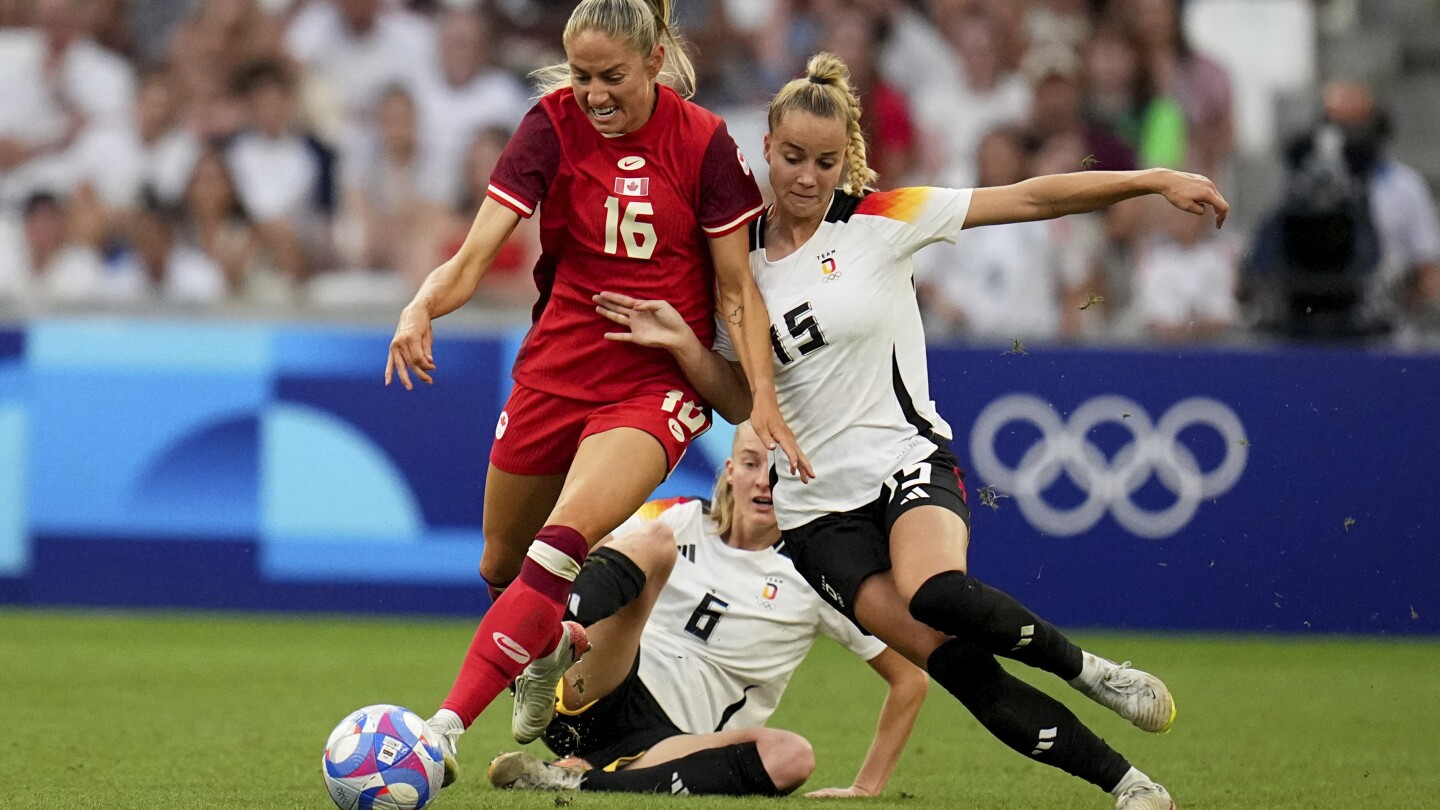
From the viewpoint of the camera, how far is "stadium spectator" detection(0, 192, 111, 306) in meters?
12.4

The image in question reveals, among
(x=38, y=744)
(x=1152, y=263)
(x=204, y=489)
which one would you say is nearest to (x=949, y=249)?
(x=1152, y=263)

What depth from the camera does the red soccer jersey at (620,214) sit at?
5.62m

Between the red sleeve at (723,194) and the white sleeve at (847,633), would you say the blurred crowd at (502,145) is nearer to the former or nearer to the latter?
the white sleeve at (847,633)

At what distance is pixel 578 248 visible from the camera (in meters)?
5.74

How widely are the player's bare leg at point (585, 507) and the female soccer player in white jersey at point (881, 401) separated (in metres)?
0.33

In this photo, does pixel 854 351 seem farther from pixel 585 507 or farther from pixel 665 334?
pixel 585 507

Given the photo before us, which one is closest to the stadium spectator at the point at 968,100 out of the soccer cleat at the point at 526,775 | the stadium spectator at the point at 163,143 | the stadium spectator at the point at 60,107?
the stadium spectator at the point at 163,143

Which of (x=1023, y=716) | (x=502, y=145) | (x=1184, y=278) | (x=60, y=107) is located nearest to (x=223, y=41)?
(x=60, y=107)

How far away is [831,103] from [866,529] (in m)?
1.25

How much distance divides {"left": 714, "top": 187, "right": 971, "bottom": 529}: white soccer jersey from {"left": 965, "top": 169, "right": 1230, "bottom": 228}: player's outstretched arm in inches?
3.5

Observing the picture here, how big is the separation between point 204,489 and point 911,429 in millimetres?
6423

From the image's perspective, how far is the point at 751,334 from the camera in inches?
219

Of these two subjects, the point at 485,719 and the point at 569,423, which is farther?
the point at 485,719

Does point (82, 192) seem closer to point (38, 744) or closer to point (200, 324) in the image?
point (200, 324)
